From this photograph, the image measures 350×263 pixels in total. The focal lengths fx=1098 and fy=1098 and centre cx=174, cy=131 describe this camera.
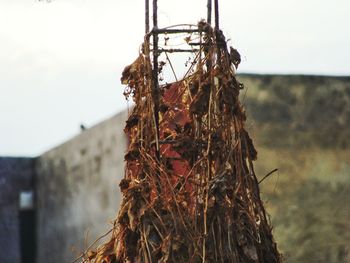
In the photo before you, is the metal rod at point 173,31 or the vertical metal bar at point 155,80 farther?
the metal rod at point 173,31

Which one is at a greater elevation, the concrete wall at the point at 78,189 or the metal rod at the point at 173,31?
the metal rod at the point at 173,31

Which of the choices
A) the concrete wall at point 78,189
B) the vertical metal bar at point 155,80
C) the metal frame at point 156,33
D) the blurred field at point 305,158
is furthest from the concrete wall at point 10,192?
the vertical metal bar at point 155,80

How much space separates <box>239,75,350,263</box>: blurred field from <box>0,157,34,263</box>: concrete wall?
26.1 feet

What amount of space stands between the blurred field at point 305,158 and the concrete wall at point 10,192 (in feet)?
Answer: 26.1

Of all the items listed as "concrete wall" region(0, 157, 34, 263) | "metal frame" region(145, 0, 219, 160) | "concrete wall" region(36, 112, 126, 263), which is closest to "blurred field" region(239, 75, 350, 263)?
"concrete wall" region(36, 112, 126, 263)

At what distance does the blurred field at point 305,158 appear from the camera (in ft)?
41.0

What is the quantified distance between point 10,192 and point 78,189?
2857mm

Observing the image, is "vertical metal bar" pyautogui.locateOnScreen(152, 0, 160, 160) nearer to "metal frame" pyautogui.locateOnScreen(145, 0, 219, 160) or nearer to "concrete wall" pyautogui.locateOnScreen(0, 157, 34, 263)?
"metal frame" pyautogui.locateOnScreen(145, 0, 219, 160)

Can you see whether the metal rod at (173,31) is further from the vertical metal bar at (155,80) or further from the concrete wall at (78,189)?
the concrete wall at (78,189)

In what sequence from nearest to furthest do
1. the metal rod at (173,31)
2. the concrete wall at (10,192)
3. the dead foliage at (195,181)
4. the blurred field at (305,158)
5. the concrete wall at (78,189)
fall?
the dead foliage at (195,181)
the metal rod at (173,31)
the blurred field at (305,158)
the concrete wall at (78,189)
the concrete wall at (10,192)

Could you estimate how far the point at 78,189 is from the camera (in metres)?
17.1

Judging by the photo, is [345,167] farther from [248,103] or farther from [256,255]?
[256,255]

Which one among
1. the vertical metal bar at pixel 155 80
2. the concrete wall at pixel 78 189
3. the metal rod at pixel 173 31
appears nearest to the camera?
the vertical metal bar at pixel 155 80

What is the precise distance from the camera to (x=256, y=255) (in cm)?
596
